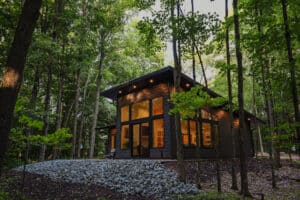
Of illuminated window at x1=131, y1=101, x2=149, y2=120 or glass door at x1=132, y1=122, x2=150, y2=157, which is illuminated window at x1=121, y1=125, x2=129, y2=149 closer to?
glass door at x1=132, y1=122, x2=150, y2=157

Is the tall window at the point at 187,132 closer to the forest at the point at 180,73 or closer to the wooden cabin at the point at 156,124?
the wooden cabin at the point at 156,124

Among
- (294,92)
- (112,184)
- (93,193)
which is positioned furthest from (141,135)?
(294,92)

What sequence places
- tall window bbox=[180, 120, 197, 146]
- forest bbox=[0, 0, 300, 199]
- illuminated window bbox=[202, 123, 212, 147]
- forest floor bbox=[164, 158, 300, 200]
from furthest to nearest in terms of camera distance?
illuminated window bbox=[202, 123, 212, 147] → tall window bbox=[180, 120, 197, 146] → forest floor bbox=[164, 158, 300, 200] → forest bbox=[0, 0, 300, 199]

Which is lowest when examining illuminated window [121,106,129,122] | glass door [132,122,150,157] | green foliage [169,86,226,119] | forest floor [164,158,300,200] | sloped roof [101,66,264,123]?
forest floor [164,158,300,200]

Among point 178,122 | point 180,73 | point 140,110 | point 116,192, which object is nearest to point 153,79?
point 140,110

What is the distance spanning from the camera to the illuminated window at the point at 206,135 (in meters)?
13.5

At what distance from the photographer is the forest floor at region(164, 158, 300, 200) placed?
762 centimetres

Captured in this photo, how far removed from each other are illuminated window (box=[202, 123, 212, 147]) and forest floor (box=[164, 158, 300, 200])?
167 centimetres

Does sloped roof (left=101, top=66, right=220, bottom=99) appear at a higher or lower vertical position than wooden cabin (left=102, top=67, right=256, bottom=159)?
higher

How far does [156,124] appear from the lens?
12.5 m

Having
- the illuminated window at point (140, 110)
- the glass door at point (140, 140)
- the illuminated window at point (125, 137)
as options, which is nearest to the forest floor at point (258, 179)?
the glass door at point (140, 140)

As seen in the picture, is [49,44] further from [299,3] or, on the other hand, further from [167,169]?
[299,3]

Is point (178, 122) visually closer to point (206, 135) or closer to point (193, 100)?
point (193, 100)

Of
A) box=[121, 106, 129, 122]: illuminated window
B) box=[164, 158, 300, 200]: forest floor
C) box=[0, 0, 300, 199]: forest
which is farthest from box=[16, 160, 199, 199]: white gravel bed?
box=[121, 106, 129, 122]: illuminated window
